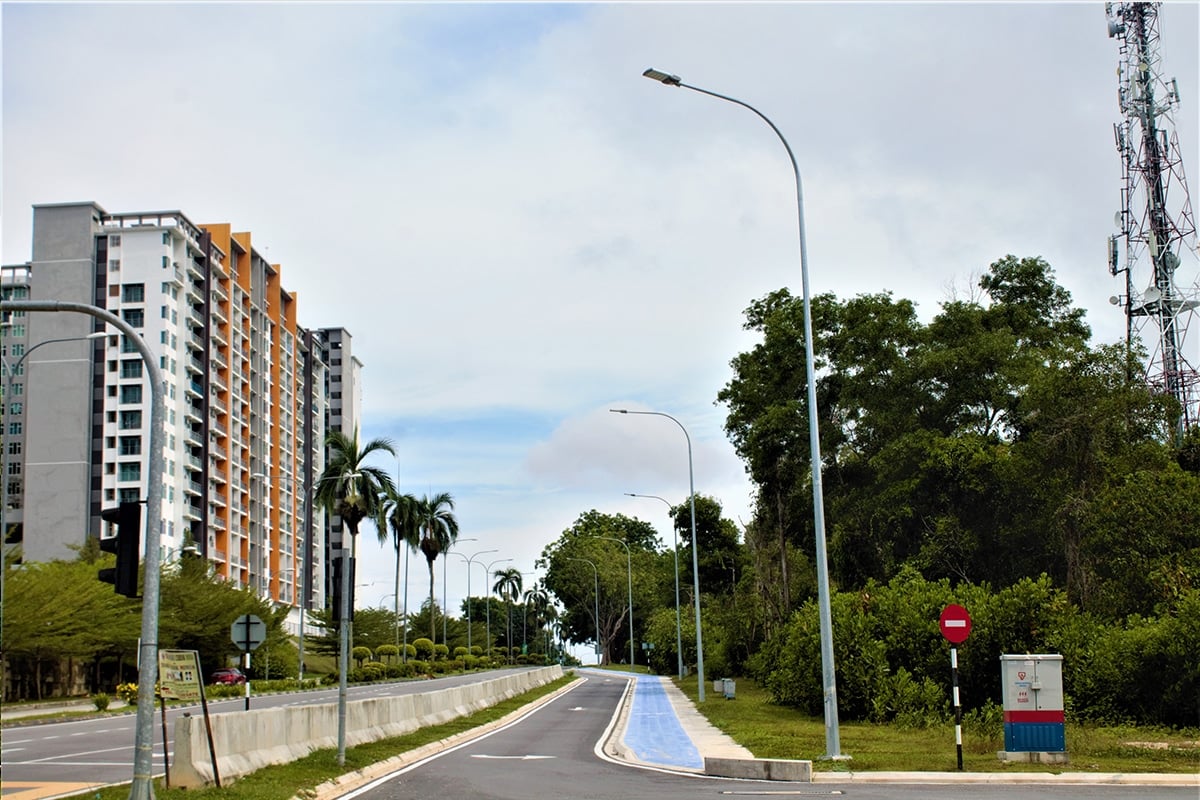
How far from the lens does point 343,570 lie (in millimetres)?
18953

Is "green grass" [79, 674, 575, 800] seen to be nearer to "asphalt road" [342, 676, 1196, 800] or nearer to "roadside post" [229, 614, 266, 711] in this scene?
"asphalt road" [342, 676, 1196, 800]

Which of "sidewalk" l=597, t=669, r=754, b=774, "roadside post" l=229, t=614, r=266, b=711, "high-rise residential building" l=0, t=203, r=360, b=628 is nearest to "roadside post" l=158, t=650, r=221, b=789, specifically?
"roadside post" l=229, t=614, r=266, b=711

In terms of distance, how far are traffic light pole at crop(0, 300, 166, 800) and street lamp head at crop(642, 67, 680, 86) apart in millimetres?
10071

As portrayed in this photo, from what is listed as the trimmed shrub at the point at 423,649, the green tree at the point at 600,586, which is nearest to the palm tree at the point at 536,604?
the green tree at the point at 600,586

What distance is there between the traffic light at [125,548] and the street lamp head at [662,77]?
442 inches

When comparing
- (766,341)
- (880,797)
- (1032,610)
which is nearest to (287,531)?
(766,341)

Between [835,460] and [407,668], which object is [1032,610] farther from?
[407,668]

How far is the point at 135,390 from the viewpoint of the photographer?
89.5 meters

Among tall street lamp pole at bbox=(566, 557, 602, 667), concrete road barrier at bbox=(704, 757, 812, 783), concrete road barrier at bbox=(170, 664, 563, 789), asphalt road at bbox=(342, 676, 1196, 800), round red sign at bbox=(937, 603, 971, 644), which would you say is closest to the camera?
asphalt road at bbox=(342, 676, 1196, 800)

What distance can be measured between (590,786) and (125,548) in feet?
26.5

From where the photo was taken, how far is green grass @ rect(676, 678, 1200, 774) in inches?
764

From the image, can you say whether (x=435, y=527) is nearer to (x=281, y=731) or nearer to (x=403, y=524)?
(x=403, y=524)

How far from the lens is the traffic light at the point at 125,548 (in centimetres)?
1312

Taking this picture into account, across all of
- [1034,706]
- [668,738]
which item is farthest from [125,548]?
[668,738]
